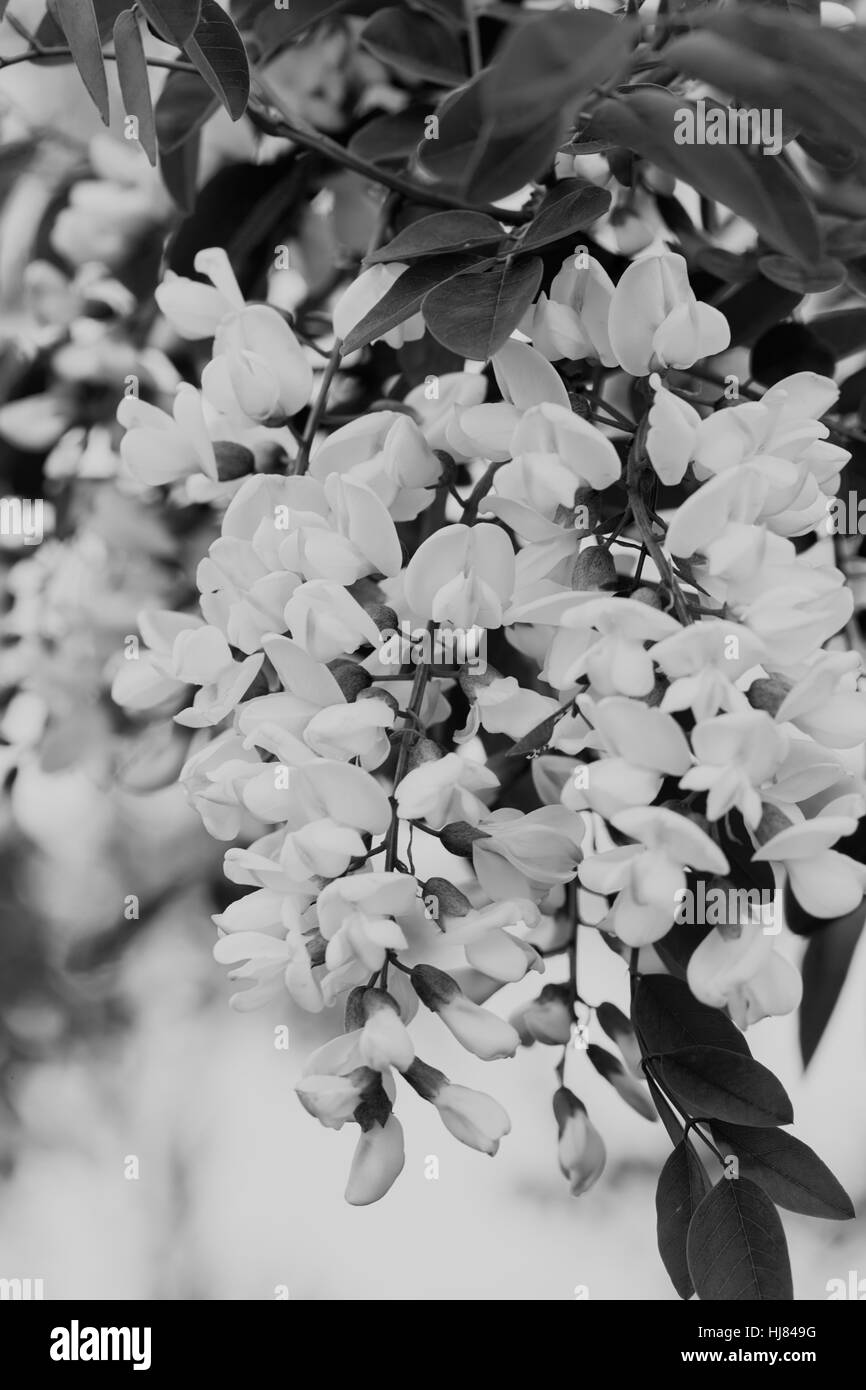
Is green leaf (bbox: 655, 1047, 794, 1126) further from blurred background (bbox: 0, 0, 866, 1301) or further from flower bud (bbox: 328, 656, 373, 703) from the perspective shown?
blurred background (bbox: 0, 0, 866, 1301)

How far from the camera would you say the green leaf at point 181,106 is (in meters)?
0.31

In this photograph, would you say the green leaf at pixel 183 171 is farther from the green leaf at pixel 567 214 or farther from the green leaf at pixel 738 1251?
the green leaf at pixel 738 1251

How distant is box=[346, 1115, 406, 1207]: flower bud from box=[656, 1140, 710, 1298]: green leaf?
7 cm

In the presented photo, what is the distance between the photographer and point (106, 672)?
422 mm

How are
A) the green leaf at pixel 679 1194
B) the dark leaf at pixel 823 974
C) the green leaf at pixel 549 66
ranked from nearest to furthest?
1. the green leaf at pixel 549 66
2. the green leaf at pixel 679 1194
3. the dark leaf at pixel 823 974

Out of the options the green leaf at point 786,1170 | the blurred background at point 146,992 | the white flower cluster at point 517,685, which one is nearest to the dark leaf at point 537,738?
the white flower cluster at point 517,685

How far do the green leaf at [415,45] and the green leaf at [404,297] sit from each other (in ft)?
0.39

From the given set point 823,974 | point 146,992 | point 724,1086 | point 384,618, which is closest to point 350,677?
A: point 384,618

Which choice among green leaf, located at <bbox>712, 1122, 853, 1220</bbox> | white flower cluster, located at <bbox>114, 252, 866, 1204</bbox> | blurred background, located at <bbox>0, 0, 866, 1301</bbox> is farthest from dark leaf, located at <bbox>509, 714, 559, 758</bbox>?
blurred background, located at <bbox>0, 0, 866, 1301</bbox>

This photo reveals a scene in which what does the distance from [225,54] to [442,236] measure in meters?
0.05

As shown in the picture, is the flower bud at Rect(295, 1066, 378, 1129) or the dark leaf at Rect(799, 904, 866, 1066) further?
the dark leaf at Rect(799, 904, 866, 1066)

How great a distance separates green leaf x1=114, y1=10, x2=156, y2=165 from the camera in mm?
221

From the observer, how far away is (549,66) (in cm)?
16
